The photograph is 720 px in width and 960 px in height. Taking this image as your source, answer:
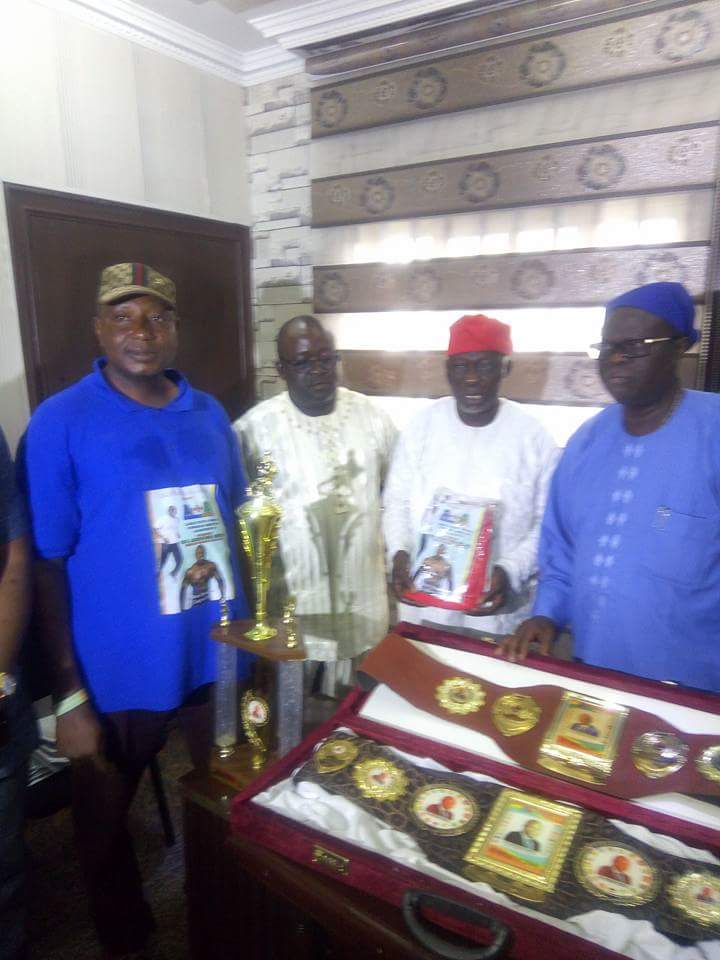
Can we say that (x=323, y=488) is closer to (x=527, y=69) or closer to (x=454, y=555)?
(x=454, y=555)

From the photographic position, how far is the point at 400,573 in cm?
197

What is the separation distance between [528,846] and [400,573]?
1.12 m

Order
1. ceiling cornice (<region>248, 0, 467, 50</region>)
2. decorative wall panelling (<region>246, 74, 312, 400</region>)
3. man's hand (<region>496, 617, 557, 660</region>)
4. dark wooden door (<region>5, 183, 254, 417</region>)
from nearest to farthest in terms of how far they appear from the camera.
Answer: man's hand (<region>496, 617, 557, 660</region>), dark wooden door (<region>5, 183, 254, 417</region>), ceiling cornice (<region>248, 0, 467, 50</region>), decorative wall panelling (<region>246, 74, 312, 400</region>)

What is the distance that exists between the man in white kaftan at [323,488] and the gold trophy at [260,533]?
25.6 inches

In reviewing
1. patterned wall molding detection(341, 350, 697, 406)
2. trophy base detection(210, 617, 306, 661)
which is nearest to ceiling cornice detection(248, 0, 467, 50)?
patterned wall molding detection(341, 350, 697, 406)

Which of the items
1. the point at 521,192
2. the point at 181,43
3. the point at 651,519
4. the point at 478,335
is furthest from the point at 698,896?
the point at 181,43

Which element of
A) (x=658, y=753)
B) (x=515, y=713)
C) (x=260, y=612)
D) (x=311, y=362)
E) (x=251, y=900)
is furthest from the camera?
(x=311, y=362)

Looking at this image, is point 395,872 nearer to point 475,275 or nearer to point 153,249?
point 475,275

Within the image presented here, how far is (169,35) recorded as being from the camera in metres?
2.71

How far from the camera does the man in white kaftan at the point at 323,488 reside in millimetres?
2105

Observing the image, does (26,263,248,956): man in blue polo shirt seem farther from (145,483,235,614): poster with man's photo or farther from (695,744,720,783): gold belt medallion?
(695,744,720,783): gold belt medallion

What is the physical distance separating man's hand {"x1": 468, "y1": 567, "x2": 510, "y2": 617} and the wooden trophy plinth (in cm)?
64

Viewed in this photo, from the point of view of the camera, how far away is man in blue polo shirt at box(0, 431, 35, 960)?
1324 millimetres

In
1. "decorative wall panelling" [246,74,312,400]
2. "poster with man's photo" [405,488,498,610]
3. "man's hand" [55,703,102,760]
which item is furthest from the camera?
"decorative wall panelling" [246,74,312,400]
